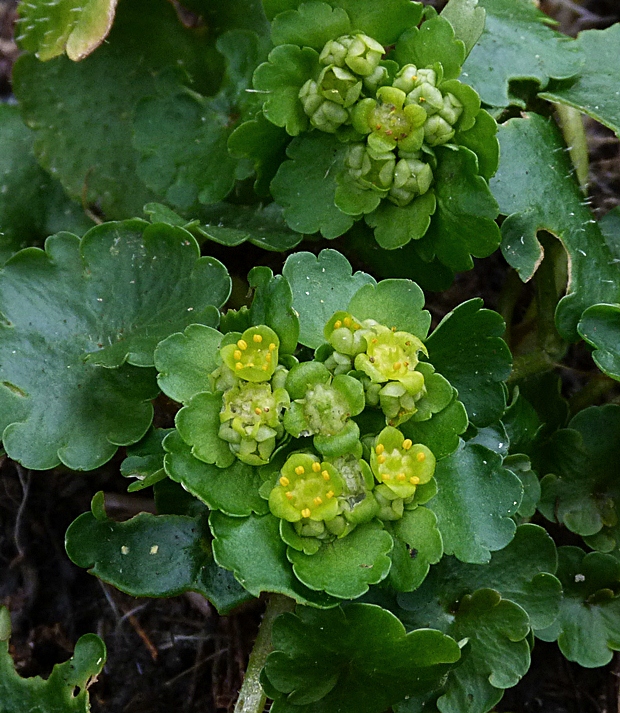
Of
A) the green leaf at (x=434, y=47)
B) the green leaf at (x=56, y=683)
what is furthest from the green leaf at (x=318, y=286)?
the green leaf at (x=56, y=683)

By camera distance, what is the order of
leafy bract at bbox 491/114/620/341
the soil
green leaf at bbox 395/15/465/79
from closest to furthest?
1. green leaf at bbox 395/15/465/79
2. leafy bract at bbox 491/114/620/341
3. the soil

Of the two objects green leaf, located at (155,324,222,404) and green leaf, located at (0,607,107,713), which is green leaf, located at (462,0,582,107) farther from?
green leaf, located at (0,607,107,713)

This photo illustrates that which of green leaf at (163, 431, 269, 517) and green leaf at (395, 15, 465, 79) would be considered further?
green leaf at (395, 15, 465, 79)

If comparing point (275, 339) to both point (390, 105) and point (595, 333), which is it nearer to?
point (390, 105)

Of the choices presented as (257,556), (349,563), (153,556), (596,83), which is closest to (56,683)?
(153,556)

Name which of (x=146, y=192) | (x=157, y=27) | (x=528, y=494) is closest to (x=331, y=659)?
(x=528, y=494)

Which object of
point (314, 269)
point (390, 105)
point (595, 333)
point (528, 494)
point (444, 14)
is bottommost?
point (528, 494)

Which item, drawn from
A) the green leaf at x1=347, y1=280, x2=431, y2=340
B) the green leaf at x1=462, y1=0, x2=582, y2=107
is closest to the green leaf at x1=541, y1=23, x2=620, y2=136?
the green leaf at x1=462, y1=0, x2=582, y2=107
